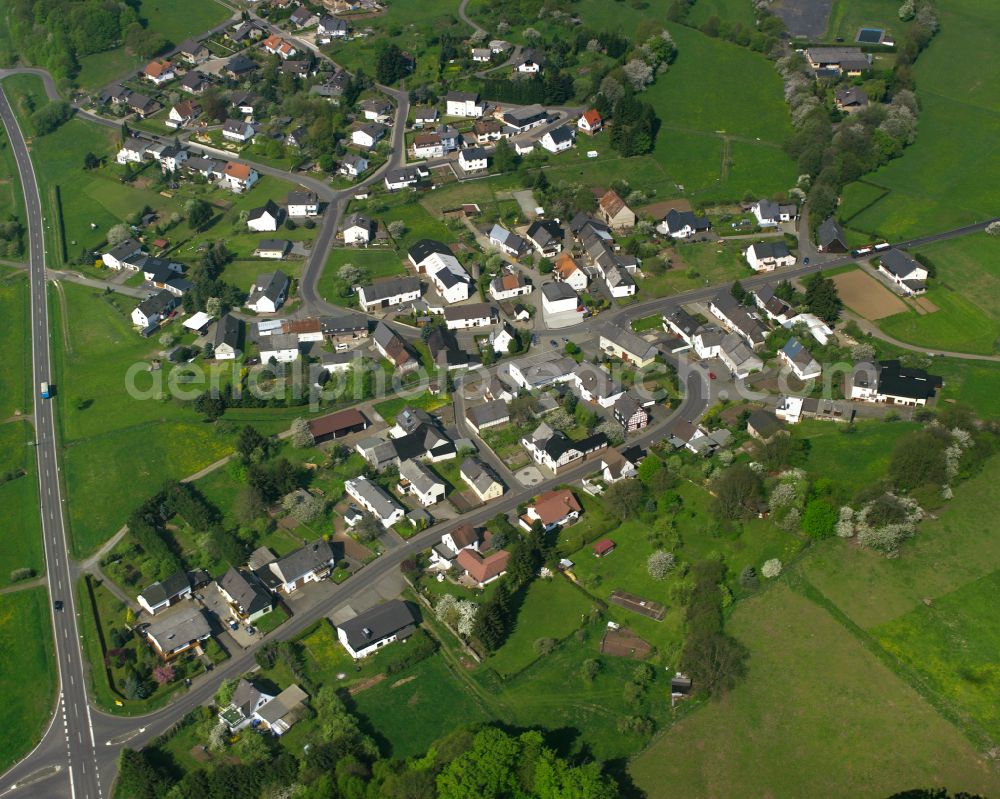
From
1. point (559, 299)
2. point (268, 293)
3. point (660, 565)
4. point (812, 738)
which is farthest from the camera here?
point (268, 293)

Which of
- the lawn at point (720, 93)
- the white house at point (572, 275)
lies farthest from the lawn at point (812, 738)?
the lawn at point (720, 93)

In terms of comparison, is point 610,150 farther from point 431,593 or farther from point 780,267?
point 431,593

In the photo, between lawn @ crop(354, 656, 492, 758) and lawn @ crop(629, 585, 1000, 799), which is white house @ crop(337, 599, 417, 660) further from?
lawn @ crop(629, 585, 1000, 799)

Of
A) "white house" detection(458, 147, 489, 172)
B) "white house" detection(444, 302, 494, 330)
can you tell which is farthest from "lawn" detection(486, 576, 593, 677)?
"white house" detection(458, 147, 489, 172)

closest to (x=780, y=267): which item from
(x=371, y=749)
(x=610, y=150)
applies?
(x=610, y=150)

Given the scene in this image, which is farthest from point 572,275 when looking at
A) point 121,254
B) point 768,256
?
point 121,254

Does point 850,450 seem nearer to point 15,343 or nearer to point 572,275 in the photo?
point 572,275

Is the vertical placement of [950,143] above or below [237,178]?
below
